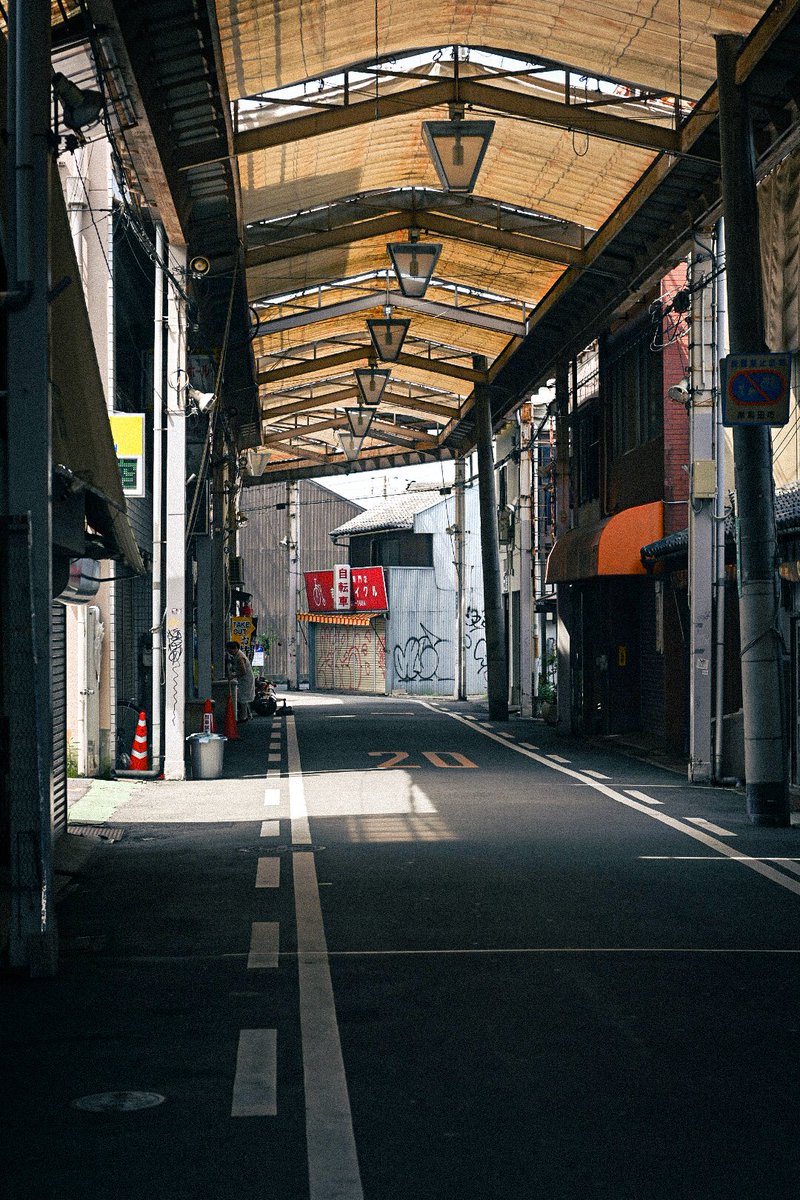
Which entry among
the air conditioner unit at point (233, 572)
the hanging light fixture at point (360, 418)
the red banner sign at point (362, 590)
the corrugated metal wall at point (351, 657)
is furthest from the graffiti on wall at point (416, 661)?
the hanging light fixture at point (360, 418)

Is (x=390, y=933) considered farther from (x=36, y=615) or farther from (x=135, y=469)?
(x=135, y=469)

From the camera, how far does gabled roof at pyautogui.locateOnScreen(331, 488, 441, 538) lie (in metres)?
61.7

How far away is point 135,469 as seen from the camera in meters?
18.9

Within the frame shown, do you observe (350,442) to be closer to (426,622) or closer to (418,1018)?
(426,622)

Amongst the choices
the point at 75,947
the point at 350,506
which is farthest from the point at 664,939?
the point at 350,506

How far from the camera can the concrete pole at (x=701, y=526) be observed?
1961 centimetres

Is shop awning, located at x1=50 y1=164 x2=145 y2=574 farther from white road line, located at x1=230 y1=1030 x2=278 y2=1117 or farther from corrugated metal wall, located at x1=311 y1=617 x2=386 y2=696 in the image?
corrugated metal wall, located at x1=311 y1=617 x2=386 y2=696

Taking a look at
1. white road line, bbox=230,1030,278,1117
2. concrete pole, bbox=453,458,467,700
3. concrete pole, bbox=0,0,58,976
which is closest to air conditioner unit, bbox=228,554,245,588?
concrete pole, bbox=453,458,467,700

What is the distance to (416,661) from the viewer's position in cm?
6034

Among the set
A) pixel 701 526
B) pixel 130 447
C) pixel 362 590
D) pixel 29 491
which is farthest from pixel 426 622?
pixel 29 491

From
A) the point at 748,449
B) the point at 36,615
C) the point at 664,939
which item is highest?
the point at 748,449

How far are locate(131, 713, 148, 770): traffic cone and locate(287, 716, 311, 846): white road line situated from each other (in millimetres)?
2075

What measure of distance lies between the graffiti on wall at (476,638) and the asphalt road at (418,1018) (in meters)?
43.7

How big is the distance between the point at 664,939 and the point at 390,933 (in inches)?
65.6
